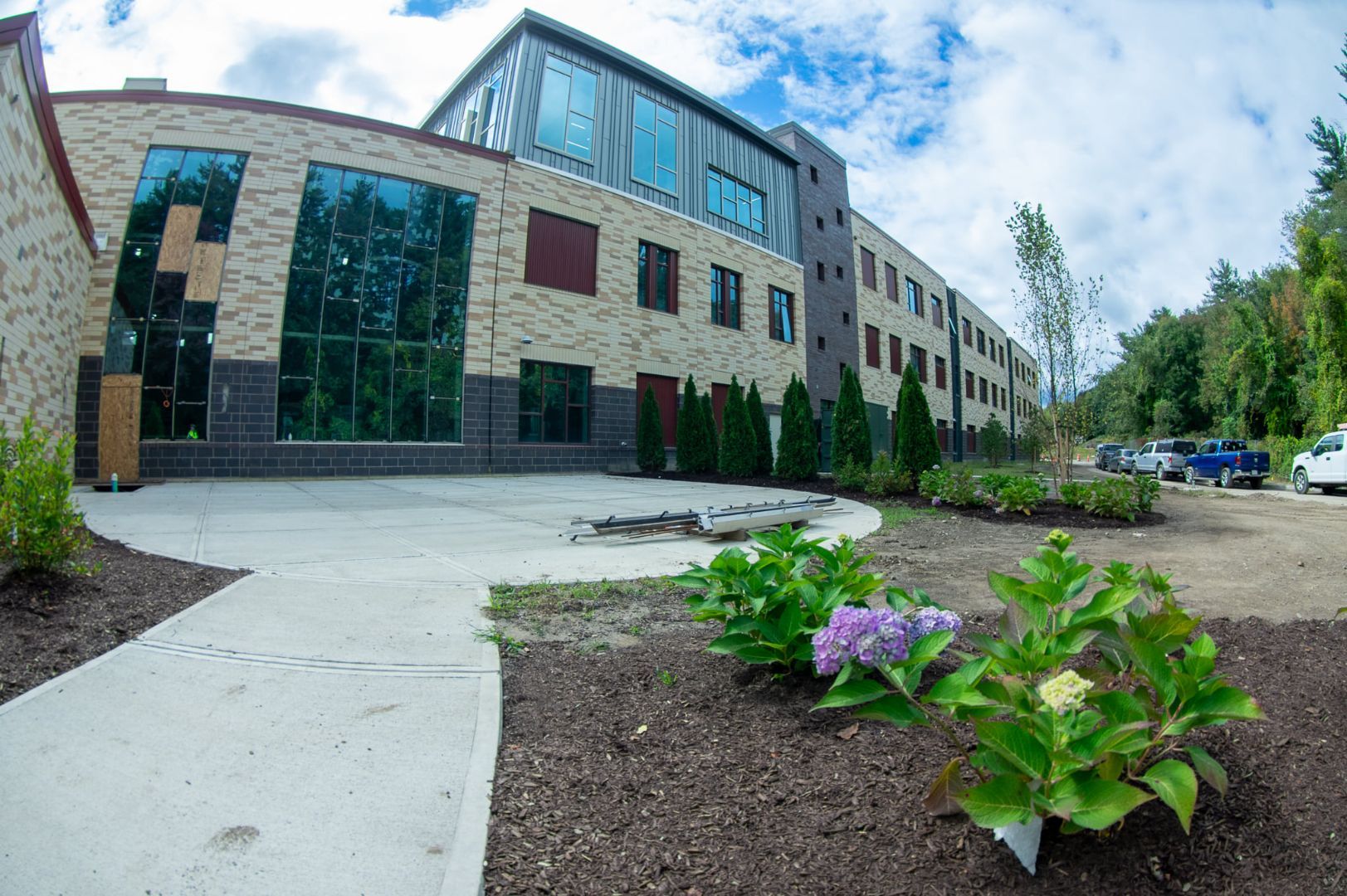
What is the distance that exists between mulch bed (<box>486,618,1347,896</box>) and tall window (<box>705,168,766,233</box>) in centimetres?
2274

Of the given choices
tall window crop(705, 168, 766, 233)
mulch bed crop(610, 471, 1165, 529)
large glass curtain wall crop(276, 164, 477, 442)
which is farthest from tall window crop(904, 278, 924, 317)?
large glass curtain wall crop(276, 164, 477, 442)

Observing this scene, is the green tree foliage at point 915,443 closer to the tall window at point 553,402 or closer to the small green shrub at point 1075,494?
the small green shrub at point 1075,494

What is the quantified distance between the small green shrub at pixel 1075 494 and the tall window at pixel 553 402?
12581 millimetres

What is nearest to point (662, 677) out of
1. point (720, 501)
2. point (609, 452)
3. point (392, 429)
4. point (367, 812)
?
point (367, 812)

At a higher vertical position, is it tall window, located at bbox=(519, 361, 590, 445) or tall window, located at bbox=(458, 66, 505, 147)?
tall window, located at bbox=(458, 66, 505, 147)

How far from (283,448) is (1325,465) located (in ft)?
91.9

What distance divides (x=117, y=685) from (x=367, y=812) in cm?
148

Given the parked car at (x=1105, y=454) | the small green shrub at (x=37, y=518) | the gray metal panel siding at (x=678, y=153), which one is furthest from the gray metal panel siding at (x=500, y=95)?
the parked car at (x=1105, y=454)

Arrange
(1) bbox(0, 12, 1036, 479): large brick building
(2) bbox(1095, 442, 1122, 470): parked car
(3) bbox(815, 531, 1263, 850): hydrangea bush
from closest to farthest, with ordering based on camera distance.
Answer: (3) bbox(815, 531, 1263, 850): hydrangea bush < (1) bbox(0, 12, 1036, 479): large brick building < (2) bbox(1095, 442, 1122, 470): parked car

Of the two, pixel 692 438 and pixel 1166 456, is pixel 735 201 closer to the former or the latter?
pixel 692 438

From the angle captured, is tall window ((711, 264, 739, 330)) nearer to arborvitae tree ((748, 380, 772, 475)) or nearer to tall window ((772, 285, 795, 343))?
tall window ((772, 285, 795, 343))

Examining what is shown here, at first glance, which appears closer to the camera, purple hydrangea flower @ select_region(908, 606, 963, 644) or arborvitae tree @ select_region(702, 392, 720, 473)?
purple hydrangea flower @ select_region(908, 606, 963, 644)

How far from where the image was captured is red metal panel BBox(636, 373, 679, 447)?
816 inches

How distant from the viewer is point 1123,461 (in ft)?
107
